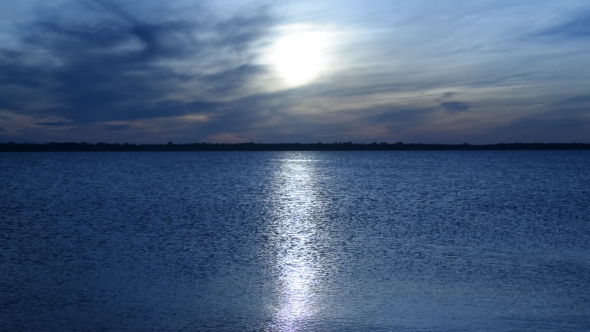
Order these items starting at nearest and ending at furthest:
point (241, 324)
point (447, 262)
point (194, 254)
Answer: point (241, 324), point (447, 262), point (194, 254)

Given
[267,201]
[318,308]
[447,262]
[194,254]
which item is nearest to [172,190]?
[267,201]

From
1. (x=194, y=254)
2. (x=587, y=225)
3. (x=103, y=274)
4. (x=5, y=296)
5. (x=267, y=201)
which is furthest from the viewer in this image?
(x=267, y=201)

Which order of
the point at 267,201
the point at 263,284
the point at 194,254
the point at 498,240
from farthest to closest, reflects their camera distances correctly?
the point at 267,201
the point at 498,240
the point at 194,254
the point at 263,284

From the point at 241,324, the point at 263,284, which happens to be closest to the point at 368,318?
the point at 241,324

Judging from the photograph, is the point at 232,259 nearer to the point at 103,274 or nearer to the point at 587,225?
the point at 103,274

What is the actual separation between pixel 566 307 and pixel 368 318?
4439mm

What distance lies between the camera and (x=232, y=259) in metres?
18.0

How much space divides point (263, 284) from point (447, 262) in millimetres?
6184

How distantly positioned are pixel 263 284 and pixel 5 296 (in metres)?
6.16

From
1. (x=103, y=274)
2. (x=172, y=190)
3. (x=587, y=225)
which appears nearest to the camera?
(x=103, y=274)

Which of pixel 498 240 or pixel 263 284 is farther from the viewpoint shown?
pixel 498 240

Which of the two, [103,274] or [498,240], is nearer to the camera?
[103,274]

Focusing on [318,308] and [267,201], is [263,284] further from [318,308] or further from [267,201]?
[267,201]

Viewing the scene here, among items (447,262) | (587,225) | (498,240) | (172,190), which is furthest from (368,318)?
(172,190)
